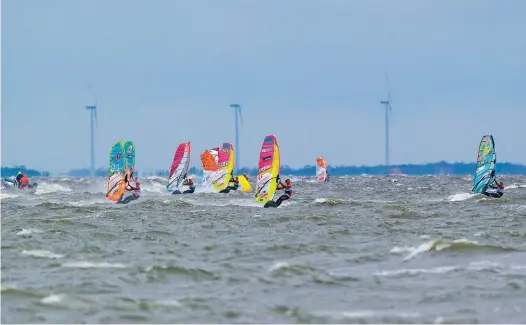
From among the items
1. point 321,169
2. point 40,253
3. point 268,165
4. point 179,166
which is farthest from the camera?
point 321,169

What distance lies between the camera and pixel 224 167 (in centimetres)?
4647

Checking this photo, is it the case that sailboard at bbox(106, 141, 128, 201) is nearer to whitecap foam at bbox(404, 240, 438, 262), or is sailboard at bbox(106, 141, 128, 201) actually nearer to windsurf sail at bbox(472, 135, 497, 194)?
windsurf sail at bbox(472, 135, 497, 194)

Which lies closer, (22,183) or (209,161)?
(209,161)

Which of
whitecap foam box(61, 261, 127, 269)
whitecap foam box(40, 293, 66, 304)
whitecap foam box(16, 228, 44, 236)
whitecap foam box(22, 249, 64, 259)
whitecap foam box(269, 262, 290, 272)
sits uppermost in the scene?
whitecap foam box(40, 293, 66, 304)

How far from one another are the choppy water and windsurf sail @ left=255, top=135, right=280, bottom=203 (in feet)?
23.6

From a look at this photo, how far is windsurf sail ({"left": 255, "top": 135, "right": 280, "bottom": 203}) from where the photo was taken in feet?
104

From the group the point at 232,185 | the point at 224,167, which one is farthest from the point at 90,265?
the point at 232,185

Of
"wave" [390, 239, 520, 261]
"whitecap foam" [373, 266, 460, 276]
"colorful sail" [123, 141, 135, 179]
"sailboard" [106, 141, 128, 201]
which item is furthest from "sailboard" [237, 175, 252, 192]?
"whitecap foam" [373, 266, 460, 276]

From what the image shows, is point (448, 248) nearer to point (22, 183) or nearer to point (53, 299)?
point (53, 299)

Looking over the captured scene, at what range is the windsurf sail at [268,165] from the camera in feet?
104

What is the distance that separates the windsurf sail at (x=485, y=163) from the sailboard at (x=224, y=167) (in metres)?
13.0

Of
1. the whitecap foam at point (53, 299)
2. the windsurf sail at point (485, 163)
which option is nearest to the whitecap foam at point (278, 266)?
the whitecap foam at point (53, 299)

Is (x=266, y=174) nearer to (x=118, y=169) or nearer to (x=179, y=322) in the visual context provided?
(x=118, y=169)

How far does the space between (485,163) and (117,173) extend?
16.5 m
